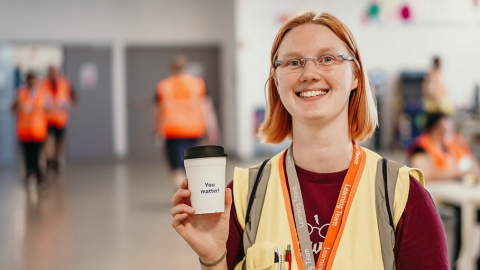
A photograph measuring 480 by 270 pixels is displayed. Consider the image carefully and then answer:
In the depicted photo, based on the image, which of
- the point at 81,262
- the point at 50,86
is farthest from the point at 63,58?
the point at 81,262

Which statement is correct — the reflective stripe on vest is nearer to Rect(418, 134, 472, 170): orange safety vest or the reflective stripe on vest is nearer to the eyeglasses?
the eyeglasses

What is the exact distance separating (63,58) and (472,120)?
8891mm

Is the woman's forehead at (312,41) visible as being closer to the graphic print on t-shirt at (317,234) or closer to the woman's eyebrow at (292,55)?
the woman's eyebrow at (292,55)

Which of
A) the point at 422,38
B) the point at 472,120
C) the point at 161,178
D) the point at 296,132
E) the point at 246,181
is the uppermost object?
the point at 422,38

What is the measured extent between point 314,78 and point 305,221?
367 mm

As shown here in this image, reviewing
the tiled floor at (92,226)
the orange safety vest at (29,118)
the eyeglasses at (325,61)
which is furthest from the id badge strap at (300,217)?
the orange safety vest at (29,118)

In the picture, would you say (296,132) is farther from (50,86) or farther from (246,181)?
(50,86)

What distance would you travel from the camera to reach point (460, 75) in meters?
11.9

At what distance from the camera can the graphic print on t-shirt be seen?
4.32 ft

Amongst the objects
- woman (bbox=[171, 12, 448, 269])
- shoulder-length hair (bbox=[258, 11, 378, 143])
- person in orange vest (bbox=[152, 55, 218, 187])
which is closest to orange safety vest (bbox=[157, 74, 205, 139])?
person in orange vest (bbox=[152, 55, 218, 187])

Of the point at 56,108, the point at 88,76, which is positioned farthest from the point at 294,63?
the point at 88,76

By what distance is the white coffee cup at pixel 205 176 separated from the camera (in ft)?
4.05

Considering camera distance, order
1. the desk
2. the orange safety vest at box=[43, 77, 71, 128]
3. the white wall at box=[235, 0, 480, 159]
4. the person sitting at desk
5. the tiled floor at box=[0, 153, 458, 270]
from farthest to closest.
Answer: the white wall at box=[235, 0, 480, 159], the orange safety vest at box=[43, 77, 71, 128], the person sitting at desk, the tiled floor at box=[0, 153, 458, 270], the desk

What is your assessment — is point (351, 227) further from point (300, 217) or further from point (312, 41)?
point (312, 41)
